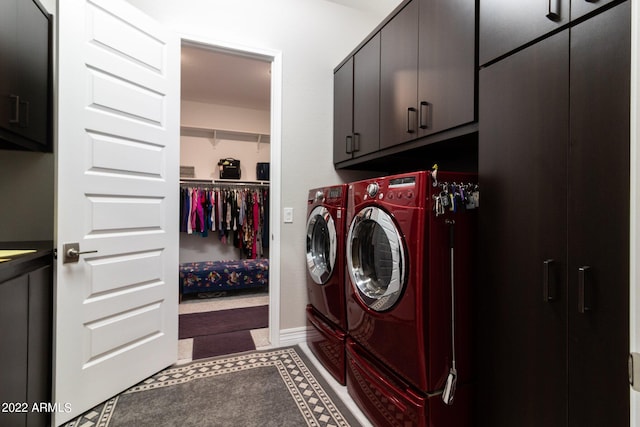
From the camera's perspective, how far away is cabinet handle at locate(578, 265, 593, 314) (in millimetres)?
877

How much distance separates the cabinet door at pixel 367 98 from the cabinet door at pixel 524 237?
85 cm

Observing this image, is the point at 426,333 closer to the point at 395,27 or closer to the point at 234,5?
the point at 395,27

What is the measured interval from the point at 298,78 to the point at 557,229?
84.0 inches

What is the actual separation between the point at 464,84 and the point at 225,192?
3513 millimetres

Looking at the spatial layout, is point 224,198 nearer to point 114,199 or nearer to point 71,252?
point 114,199

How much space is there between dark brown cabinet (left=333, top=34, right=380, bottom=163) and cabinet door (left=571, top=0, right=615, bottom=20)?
1136 mm

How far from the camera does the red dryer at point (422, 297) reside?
47.7 inches

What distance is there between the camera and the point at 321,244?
222 cm

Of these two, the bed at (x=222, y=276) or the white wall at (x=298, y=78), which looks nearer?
the white wall at (x=298, y=78)

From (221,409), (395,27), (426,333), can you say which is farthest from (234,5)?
(221,409)

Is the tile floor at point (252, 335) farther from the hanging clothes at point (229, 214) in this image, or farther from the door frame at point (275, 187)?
the hanging clothes at point (229, 214)

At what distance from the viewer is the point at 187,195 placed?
13.1 ft

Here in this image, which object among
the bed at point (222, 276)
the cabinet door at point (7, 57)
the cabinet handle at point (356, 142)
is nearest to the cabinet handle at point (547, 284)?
the cabinet handle at point (356, 142)

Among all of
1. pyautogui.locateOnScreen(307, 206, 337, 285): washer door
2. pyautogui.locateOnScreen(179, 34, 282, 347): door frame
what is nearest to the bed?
pyautogui.locateOnScreen(179, 34, 282, 347): door frame
